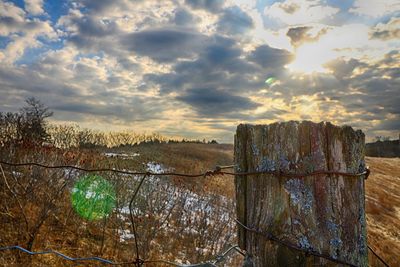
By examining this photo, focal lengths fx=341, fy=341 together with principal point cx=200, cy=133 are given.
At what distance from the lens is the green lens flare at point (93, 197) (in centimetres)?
596

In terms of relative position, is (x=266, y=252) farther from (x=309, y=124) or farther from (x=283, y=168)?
(x=309, y=124)

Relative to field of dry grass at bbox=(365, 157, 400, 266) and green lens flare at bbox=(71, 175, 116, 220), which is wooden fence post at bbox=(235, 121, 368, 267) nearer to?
green lens flare at bbox=(71, 175, 116, 220)

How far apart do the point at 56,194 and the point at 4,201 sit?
854 millimetres

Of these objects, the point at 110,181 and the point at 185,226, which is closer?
the point at 110,181

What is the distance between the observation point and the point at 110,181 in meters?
6.12

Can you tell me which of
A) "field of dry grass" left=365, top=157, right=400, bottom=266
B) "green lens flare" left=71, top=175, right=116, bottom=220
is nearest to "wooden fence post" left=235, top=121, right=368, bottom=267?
"green lens flare" left=71, top=175, right=116, bottom=220

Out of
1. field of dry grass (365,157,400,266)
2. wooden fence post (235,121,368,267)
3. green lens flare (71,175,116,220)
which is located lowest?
field of dry grass (365,157,400,266)

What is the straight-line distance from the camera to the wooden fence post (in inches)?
54.6

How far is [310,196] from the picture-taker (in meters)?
1.40

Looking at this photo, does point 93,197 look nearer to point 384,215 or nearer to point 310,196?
point 310,196

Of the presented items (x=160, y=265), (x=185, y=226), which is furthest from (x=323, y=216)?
(x=185, y=226)

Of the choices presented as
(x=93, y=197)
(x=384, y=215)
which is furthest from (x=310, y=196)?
(x=384, y=215)

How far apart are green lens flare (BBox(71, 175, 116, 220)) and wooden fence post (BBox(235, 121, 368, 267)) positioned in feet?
16.1

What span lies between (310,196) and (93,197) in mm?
5211
